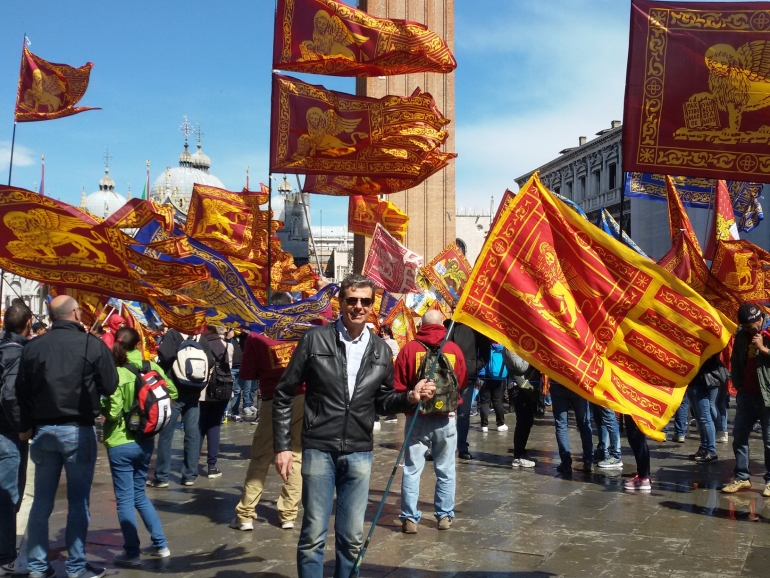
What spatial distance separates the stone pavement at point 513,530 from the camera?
236 inches

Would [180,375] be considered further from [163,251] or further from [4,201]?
[4,201]

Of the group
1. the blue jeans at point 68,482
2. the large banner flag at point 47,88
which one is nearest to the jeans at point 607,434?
the blue jeans at point 68,482

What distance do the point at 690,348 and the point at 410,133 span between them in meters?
6.52

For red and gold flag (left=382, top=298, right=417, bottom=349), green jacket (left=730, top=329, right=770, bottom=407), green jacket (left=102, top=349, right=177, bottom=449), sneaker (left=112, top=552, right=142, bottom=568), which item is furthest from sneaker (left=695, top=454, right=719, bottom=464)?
green jacket (left=102, top=349, right=177, bottom=449)

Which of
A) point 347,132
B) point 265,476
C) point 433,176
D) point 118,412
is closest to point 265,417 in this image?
point 265,476

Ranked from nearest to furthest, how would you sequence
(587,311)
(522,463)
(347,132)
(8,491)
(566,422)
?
(587,311) < (8,491) < (566,422) < (522,463) < (347,132)

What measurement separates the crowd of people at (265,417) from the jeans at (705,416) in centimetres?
196

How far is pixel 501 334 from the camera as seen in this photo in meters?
5.25

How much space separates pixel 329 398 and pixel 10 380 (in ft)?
7.85

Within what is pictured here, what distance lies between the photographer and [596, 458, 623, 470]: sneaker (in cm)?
991

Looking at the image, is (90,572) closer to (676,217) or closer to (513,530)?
(513,530)

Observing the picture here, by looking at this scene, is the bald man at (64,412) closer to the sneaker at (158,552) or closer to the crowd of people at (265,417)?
the crowd of people at (265,417)

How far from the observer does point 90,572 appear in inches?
224

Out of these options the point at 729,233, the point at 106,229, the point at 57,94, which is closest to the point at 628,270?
the point at 106,229
